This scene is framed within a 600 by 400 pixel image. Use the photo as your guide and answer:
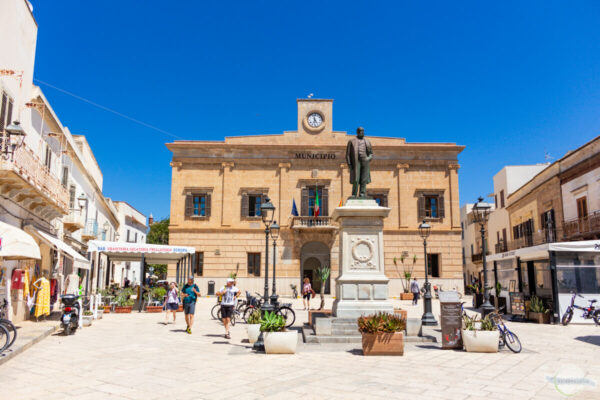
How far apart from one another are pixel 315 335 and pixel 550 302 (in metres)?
9.65

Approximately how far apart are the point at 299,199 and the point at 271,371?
24.4 m

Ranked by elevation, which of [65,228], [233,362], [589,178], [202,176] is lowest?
[233,362]

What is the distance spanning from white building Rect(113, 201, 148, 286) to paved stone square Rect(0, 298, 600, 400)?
110 feet

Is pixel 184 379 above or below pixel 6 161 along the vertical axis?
below

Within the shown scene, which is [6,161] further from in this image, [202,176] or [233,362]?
[202,176]

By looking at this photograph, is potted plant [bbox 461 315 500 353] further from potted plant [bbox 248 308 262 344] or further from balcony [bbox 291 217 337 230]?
balcony [bbox 291 217 337 230]

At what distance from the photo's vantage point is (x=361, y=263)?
1016 cm

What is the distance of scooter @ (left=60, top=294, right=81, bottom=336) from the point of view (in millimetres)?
11445

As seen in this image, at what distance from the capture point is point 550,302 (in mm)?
15094

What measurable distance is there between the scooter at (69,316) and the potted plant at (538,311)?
45.9 ft

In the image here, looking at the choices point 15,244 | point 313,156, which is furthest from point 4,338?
point 313,156

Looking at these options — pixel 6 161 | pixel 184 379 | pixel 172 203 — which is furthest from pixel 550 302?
pixel 172 203

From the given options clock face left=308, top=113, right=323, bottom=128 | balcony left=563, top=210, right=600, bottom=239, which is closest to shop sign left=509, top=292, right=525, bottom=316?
balcony left=563, top=210, right=600, bottom=239

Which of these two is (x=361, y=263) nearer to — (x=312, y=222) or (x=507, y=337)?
(x=507, y=337)
